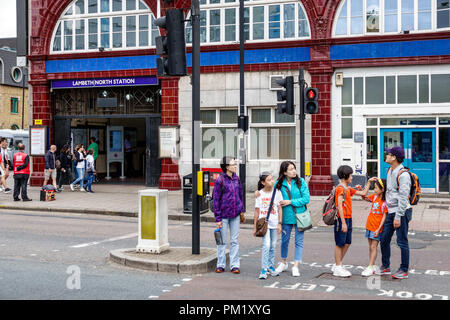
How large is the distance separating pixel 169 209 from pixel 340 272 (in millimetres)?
8556

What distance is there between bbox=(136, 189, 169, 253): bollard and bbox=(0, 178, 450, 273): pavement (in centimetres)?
20

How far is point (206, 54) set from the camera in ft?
67.7

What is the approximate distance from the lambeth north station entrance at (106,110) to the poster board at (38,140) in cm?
63

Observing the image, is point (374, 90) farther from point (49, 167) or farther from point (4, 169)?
point (4, 169)

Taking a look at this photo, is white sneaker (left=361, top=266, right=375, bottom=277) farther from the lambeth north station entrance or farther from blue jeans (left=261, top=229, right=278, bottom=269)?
the lambeth north station entrance

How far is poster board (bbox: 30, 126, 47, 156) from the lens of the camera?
74.8 ft

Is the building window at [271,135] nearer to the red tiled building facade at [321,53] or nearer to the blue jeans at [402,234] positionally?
the red tiled building facade at [321,53]

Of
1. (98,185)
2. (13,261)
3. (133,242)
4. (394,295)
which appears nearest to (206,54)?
(98,185)

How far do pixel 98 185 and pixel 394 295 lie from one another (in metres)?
18.2

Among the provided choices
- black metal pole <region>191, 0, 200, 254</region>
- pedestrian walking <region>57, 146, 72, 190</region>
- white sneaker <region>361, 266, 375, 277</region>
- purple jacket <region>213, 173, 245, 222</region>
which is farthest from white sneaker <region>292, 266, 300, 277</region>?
pedestrian walking <region>57, 146, 72, 190</region>

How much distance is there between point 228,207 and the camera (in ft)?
26.3

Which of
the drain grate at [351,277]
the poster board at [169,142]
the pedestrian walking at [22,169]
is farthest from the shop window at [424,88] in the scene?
the pedestrian walking at [22,169]

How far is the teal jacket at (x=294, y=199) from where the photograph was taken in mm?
7777

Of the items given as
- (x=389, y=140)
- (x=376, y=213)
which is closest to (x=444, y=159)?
(x=389, y=140)
